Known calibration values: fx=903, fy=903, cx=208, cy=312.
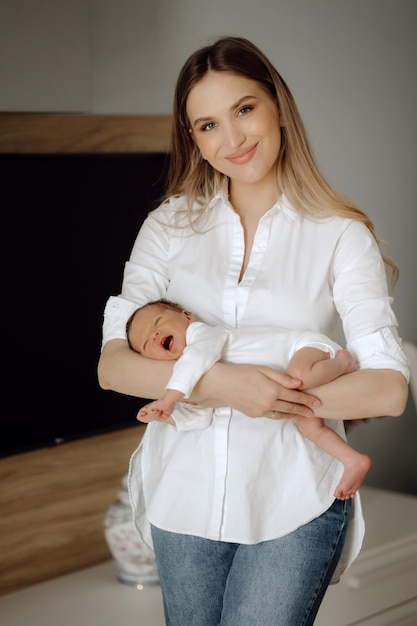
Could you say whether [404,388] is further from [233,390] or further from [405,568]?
[405,568]

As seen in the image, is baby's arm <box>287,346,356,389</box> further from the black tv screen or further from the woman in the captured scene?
the black tv screen

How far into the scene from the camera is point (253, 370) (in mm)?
1511

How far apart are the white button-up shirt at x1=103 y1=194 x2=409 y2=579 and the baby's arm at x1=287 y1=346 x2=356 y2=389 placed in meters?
0.05

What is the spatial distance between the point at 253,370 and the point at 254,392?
0.05 metres

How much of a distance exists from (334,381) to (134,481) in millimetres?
469

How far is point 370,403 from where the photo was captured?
1.51 metres

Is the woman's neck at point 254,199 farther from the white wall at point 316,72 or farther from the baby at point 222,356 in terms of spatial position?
the white wall at point 316,72

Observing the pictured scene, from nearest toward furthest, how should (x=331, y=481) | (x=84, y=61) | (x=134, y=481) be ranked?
1. (x=331, y=481)
2. (x=134, y=481)
3. (x=84, y=61)

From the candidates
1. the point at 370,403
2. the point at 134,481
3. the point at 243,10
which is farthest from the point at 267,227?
the point at 243,10

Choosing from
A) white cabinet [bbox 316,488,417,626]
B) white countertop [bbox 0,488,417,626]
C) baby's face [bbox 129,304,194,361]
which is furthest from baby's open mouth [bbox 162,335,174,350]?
white cabinet [bbox 316,488,417,626]

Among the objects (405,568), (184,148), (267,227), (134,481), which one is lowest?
(405,568)

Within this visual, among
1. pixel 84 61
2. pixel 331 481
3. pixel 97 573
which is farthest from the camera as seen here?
pixel 97 573

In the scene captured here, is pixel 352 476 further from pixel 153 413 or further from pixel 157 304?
pixel 157 304

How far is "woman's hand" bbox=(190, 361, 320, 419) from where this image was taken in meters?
1.48
